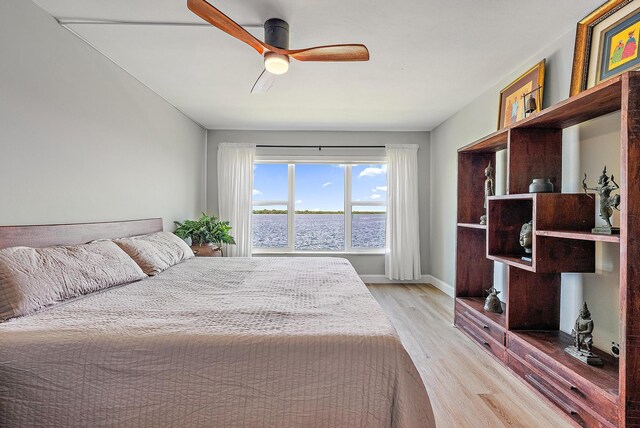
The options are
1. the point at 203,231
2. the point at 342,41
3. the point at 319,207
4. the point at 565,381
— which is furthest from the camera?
A: the point at 319,207

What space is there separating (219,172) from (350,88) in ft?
8.69

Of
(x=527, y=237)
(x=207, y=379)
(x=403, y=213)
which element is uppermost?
(x=403, y=213)

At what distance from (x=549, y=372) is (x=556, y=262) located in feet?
2.24

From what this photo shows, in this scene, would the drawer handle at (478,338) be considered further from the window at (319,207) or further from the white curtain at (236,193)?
the white curtain at (236,193)

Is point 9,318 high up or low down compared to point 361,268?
up

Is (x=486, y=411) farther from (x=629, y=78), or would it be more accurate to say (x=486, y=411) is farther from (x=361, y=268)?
(x=361, y=268)

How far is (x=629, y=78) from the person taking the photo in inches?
59.4

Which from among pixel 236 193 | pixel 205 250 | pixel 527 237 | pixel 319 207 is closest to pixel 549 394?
pixel 527 237

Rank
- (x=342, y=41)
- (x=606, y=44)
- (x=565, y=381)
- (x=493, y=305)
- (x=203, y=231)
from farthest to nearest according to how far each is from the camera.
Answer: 1. (x=203, y=231)
2. (x=493, y=305)
3. (x=342, y=41)
4. (x=606, y=44)
5. (x=565, y=381)

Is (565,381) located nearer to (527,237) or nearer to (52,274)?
(527,237)

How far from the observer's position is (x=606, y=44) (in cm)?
212

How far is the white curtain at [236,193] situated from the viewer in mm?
5203

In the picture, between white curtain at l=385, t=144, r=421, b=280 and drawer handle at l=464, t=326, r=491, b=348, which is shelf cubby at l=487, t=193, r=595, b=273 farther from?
white curtain at l=385, t=144, r=421, b=280

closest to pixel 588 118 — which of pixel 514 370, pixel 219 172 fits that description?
pixel 514 370
